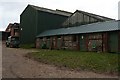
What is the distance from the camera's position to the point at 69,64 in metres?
15.2


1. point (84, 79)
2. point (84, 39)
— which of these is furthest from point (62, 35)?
point (84, 79)

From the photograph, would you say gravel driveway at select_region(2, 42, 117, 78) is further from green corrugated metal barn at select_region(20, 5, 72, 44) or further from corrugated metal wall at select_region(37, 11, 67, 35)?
green corrugated metal barn at select_region(20, 5, 72, 44)

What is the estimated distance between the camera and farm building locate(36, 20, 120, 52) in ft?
83.1

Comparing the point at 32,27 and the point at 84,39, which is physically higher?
the point at 32,27

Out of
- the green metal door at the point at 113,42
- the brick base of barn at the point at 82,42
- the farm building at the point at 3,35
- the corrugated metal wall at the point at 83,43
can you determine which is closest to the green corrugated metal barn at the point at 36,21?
the brick base of barn at the point at 82,42

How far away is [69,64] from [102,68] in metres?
2.73

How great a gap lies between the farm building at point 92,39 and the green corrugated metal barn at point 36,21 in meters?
8.23

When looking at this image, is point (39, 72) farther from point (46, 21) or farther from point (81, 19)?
point (46, 21)

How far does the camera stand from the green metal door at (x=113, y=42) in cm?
2470

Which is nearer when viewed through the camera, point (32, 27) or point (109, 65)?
point (109, 65)

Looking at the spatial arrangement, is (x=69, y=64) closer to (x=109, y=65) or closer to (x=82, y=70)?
(x=82, y=70)

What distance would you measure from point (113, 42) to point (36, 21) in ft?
83.4

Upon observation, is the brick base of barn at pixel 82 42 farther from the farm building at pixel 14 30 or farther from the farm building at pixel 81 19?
the farm building at pixel 14 30

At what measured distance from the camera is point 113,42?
2519cm
